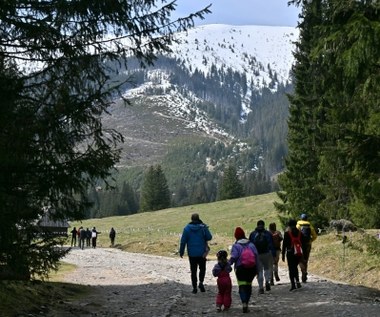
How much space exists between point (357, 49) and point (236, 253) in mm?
5083

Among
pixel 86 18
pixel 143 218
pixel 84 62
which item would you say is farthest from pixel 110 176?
pixel 143 218

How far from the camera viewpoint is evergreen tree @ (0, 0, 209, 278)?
9141 mm

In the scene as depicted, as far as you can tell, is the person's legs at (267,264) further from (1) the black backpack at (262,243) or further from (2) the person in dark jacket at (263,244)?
(1) the black backpack at (262,243)

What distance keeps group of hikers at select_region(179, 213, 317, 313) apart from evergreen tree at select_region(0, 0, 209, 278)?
12.0 ft

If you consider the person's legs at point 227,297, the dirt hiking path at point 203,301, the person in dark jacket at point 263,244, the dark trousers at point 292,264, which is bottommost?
the dirt hiking path at point 203,301

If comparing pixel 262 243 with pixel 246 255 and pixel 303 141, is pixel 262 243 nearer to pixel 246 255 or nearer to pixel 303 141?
pixel 246 255

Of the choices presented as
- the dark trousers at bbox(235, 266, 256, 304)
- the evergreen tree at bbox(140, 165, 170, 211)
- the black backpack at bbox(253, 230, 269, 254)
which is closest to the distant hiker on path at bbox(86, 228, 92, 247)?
the black backpack at bbox(253, 230, 269, 254)

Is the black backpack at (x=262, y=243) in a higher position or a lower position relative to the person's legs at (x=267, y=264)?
higher

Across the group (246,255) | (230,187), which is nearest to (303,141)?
(246,255)

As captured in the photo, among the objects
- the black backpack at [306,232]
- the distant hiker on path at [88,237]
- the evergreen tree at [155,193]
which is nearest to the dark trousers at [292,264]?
the black backpack at [306,232]

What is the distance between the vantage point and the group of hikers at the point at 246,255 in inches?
478

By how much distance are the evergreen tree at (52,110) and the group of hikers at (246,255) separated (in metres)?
3.65

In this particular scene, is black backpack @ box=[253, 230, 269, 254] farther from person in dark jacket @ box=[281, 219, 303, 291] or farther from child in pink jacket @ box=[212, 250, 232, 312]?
child in pink jacket @ box=[212, 250, 232, 312]

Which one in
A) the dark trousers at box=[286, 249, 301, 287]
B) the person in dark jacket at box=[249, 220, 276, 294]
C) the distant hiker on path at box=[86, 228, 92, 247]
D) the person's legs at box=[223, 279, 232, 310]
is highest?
the distant hiker on path at box=[86, 228, 92, 247]
